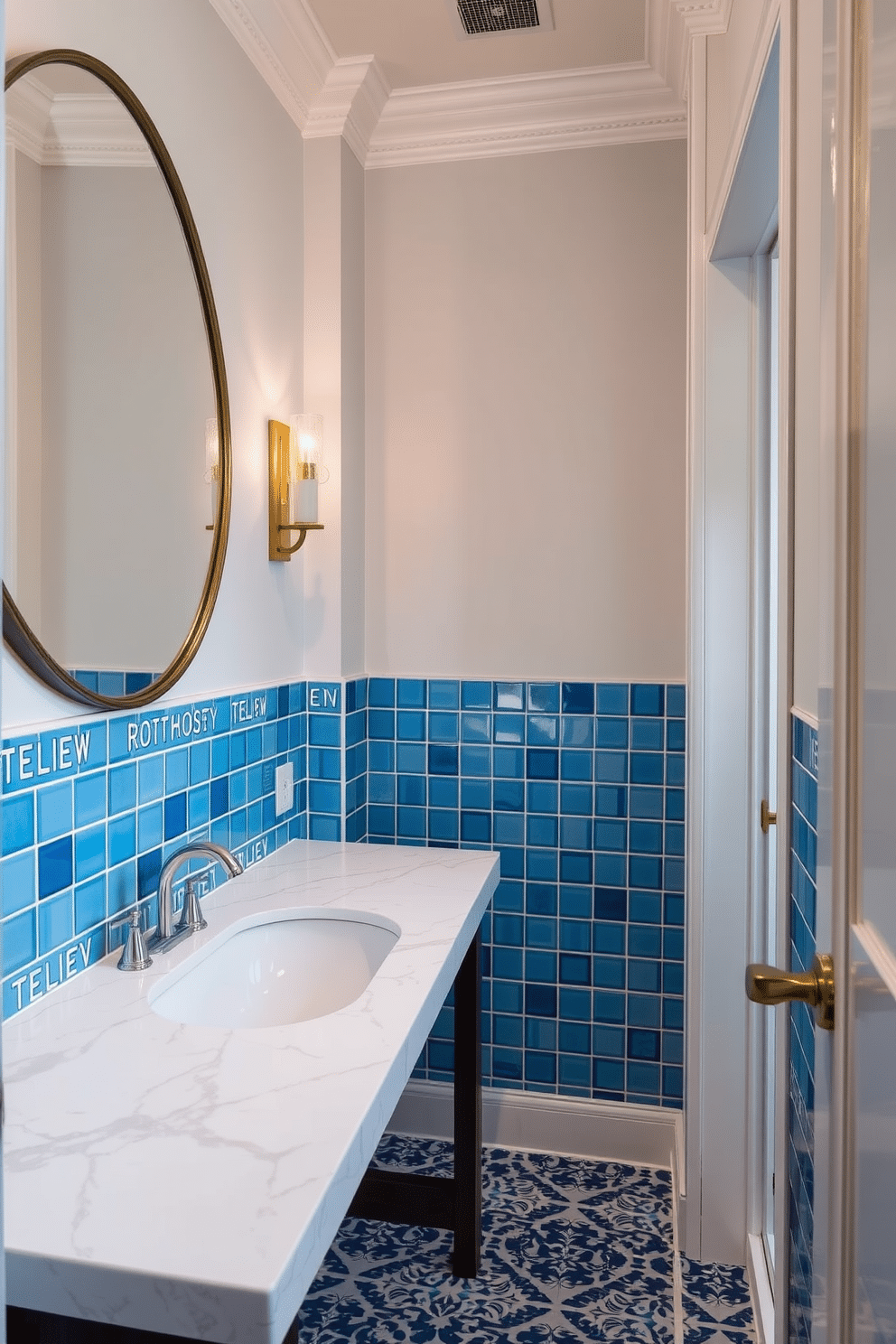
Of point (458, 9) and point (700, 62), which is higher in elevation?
point (458, 9)

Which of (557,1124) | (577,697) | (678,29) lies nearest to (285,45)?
(678,29)

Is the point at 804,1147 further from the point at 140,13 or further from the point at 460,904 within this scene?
→ the point at 140,13

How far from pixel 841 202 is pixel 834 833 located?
1.57 feet

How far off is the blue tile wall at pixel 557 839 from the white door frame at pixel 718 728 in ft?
1.24

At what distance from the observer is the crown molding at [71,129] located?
1341mm

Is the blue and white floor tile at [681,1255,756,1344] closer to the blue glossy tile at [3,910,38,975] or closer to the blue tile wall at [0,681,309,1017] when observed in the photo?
the blue tile wall at [0,681,309,1017]

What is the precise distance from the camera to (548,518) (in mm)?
2477

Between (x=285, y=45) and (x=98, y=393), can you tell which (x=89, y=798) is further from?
(x=285, y=45)

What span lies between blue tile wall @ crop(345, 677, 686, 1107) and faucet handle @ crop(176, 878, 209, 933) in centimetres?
83

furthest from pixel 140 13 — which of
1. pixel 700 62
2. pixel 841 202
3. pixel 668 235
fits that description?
pixel 841 202

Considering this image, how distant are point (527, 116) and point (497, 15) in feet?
1.06

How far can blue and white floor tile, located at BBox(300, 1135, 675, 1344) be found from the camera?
1.83 metres

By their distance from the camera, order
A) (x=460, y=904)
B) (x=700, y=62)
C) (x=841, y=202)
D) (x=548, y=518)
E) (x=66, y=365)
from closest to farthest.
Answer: (x=841, y=202)
(x=66, y=365)
(x=460, y=904)
(x=700, y=62)
(x=548, y=518)

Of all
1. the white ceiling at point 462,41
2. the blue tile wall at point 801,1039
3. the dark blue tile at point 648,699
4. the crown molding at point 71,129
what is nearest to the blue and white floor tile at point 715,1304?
the blue tile wall at point 801,1039
